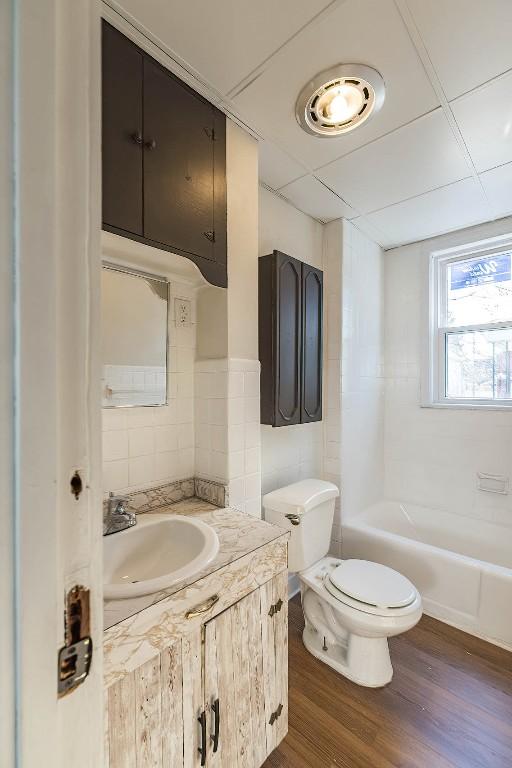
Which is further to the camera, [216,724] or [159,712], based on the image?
[216,724]

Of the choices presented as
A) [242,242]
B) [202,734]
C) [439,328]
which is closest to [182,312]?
[242,242]

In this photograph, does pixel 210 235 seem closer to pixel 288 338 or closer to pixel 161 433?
pixel 288 338

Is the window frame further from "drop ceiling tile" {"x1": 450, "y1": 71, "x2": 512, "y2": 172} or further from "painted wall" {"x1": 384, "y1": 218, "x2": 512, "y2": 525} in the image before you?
"drop ceiling tile" {"x1": 450, "y1": 71, "x2": 512, "y2": 172}

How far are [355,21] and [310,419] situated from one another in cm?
159

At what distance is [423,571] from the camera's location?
6.50 ft

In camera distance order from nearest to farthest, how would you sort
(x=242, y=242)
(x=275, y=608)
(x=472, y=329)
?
1. (x=275, y=608)
2. (x=242, y=242)
3. (x=472, y=329)

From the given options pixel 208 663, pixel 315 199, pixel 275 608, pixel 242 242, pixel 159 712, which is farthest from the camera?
pixel 315 199

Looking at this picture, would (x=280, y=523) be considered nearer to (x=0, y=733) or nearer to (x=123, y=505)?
(x=123, y=505)

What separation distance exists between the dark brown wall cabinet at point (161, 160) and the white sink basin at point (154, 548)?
923mm

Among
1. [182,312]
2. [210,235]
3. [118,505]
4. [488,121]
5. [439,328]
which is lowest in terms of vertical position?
[118,505]

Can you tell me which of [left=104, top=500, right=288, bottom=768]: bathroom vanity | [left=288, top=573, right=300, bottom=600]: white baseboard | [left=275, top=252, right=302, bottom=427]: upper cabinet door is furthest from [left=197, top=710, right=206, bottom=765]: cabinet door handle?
[left=288, top=573, right=300, bottom=600]: white baseboard

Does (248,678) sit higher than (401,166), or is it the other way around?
(401,166)

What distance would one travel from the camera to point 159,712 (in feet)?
2.71

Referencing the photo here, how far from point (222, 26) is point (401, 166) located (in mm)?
1054
